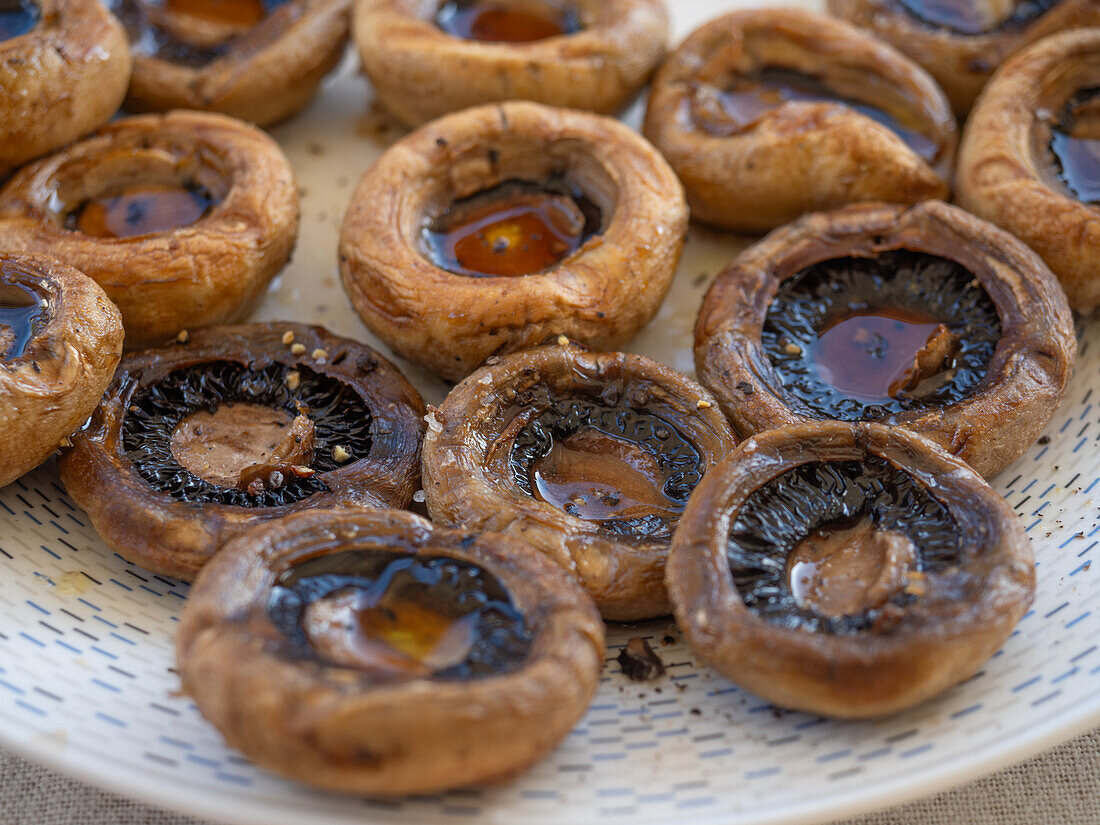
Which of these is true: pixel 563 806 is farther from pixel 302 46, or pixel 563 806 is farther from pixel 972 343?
pixel 302 46

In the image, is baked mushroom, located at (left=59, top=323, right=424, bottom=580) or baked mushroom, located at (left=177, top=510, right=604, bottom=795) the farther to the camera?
baked mushroom, located at (left=59, top=323, right=424, bottom=580)

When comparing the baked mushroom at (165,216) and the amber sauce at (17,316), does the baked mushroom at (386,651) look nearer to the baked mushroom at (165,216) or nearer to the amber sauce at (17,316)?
the amber sauce at (17,316)

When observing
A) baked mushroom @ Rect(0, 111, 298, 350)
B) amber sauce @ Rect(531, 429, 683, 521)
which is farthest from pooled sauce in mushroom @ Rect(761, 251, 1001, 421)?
baked mushroom @ Rect(0, 111, 298, 350)

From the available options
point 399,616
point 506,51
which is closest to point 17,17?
point 506,51

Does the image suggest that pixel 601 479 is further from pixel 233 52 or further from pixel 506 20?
pixel 233 52

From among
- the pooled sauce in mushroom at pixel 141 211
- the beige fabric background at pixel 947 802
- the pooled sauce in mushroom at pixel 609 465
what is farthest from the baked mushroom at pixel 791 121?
the beige fabric background at pixel 947 802

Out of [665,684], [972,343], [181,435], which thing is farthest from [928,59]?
[181,435]

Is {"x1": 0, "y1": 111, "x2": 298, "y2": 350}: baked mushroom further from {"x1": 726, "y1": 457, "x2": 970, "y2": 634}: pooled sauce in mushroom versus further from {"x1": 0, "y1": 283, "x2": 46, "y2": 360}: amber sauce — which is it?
{"x1": 726, "y1": 457, "x2": 970, "y2": 634}: pooled sauce in mushroom
